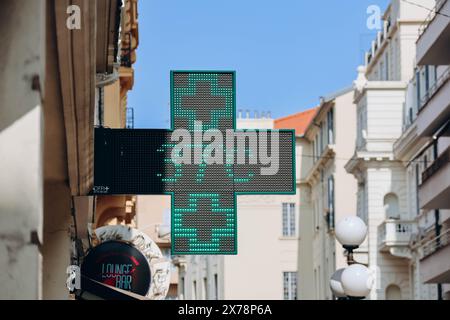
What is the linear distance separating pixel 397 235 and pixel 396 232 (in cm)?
15

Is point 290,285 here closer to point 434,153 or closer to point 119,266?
point 434,153

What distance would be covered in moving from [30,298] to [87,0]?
3.72m

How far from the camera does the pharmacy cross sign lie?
13.7 meters

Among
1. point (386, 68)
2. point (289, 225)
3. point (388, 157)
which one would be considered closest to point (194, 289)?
point (289, 225)

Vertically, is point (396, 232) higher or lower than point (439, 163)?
lower

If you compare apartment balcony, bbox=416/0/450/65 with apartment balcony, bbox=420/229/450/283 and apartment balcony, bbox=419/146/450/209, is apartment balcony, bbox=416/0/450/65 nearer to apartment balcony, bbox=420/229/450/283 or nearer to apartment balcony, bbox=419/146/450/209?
apartment balcony, bbox=419/146/450/209

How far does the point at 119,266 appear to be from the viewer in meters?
22.5

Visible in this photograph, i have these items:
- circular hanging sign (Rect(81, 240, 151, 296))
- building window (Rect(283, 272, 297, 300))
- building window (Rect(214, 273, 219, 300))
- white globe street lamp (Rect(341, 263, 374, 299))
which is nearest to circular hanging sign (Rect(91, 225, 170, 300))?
circular hanging sign (Rect(81, 240, 151, 296))

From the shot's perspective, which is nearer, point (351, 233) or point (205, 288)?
point (351, 233)

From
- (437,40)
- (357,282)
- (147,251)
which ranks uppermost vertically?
(437,40)

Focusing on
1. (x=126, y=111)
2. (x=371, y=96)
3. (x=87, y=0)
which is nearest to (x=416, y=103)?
(x=371, y=96)

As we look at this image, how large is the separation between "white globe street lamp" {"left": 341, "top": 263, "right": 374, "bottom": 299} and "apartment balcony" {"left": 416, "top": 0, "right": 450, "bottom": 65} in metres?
20.6

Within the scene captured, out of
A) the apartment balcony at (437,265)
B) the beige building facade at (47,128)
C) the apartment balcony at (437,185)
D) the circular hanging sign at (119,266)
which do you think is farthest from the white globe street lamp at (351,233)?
the apartment balcony at (437,265)

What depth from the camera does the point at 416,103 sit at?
54.6 metres
